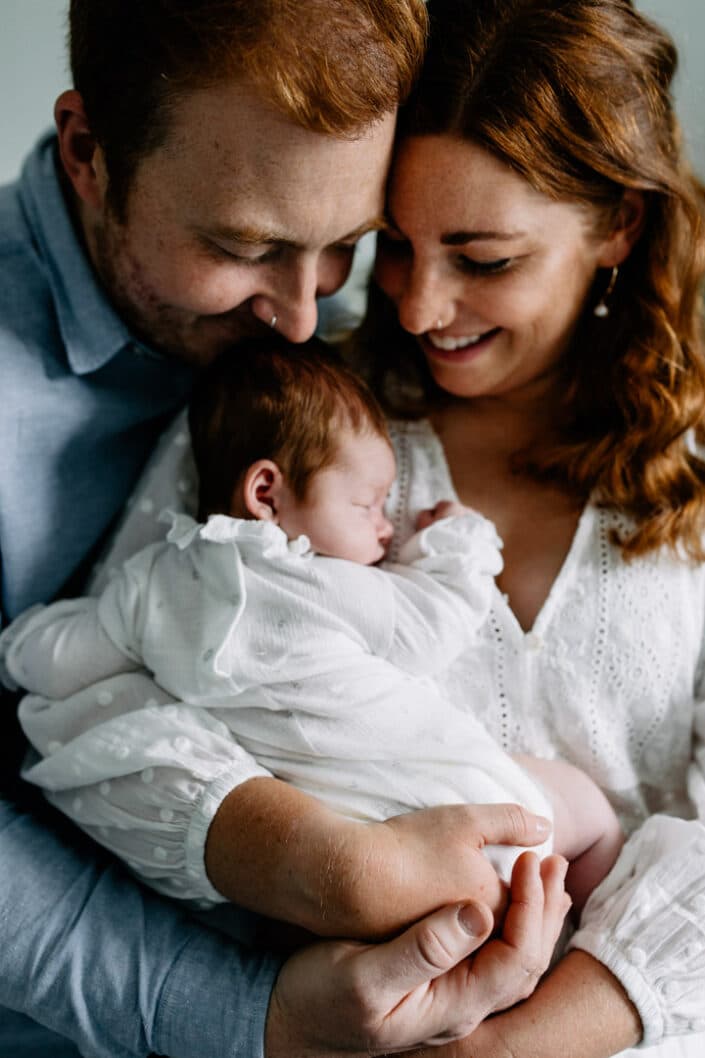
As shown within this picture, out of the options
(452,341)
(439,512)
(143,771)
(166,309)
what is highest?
(166,309)

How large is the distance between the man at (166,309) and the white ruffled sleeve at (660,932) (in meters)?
0.19

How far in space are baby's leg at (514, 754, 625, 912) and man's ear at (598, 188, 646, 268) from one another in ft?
2.36

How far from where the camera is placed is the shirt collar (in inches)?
54.9

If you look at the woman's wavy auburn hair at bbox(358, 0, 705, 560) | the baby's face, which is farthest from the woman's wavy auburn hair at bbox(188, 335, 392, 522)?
the woman's wavy auburn hair at bbox(358, 0, 705, 560)

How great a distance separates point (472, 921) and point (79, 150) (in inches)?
42.1

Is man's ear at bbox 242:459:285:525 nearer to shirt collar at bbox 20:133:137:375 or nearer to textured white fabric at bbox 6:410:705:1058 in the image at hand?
textured white fabric at bbox 6:410:705:1058

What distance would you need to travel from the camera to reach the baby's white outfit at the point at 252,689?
46.6 inches

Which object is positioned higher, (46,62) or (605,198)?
(46,62)

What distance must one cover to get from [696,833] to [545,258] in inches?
30.0

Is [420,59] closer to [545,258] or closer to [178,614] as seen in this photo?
[545,258]

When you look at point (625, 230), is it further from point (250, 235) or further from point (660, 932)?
point (660, 932)

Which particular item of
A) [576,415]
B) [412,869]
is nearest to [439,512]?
[576,415]

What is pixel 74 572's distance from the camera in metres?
1.50

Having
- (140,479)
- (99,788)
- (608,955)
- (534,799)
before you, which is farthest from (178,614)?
(608,955)
